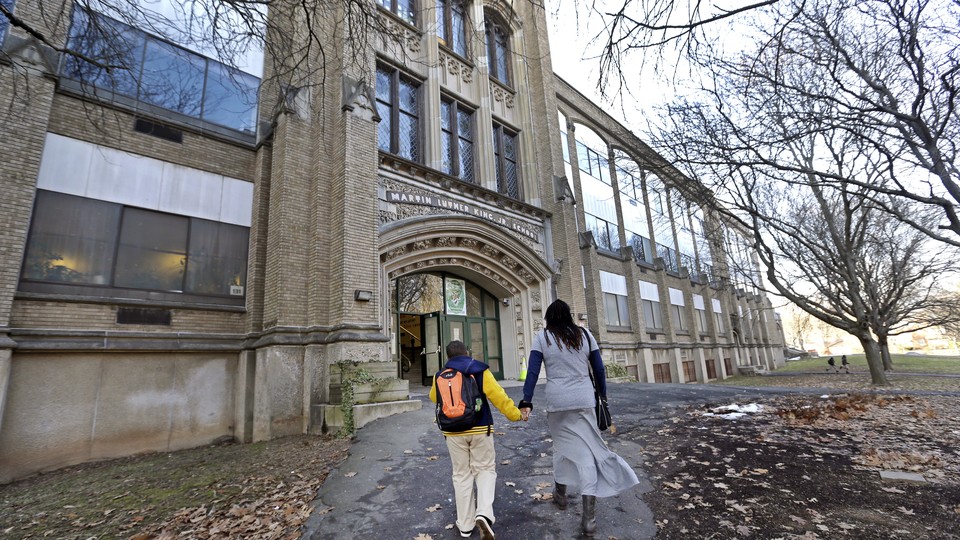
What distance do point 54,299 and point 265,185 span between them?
4433mm

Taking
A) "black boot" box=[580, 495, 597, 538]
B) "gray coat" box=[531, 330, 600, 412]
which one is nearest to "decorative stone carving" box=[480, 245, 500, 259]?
"gray coat" box=[531, 330, 600, 412]

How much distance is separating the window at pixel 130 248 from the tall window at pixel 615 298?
15.9m

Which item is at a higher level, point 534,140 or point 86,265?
point 534,140

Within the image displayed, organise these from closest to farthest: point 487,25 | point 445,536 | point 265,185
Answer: point 445,536
point 265,185
point 487,25

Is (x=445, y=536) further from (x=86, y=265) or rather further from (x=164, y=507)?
(x=86, y=265)

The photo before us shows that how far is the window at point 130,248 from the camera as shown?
7.84 meters

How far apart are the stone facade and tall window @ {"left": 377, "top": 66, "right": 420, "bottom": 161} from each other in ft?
0.72

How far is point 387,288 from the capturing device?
11.0m

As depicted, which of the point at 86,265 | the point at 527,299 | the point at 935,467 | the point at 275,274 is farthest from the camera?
the point at 527,299

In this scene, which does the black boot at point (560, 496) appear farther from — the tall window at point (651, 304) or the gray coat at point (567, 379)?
the tall window at point (651, 304)

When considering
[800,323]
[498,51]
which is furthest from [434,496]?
[800,323]

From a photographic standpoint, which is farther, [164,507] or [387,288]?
[387,288]

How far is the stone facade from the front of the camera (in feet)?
24.0

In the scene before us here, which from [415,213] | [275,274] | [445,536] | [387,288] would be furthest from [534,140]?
[445,536]
